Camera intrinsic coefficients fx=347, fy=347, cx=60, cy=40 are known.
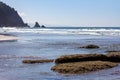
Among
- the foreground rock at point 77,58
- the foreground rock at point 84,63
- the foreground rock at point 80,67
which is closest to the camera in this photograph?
the foreground rock at point 80,67

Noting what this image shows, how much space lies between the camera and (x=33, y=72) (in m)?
22.5

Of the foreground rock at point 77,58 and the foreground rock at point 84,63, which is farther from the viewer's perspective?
the foreground rock at point 77,58

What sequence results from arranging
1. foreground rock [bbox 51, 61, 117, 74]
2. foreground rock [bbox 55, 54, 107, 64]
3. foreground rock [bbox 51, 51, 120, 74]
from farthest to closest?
foreground rock [bbox 55, 54, 107, 64], foreground rock [bbox 51, 51, 120, 74], foreground rock [bbox 51, 61, 117, 74]

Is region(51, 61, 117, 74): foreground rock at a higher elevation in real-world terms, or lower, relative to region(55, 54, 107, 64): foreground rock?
lower

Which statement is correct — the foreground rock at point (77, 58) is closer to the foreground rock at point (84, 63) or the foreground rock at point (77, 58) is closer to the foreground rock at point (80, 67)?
the foreground rock at point (84, 63)

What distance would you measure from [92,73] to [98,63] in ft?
8.61

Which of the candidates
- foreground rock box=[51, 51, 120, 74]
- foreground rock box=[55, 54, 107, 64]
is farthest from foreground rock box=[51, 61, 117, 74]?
foreground rock box=[55, 54, 107, 64]

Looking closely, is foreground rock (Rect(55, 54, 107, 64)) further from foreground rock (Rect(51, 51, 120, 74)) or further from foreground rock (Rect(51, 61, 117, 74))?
foreground rock (Rect(51, 61, 117, 74))

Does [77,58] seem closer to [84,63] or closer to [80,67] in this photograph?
[84,63]

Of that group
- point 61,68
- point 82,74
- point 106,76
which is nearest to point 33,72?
point 61,68

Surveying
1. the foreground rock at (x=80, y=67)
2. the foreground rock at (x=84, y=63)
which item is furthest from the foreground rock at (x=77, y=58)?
the foreground rock at (x=80, y=67)

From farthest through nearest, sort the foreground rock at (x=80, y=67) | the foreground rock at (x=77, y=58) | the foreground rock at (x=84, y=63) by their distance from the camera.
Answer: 1. the foreground rock at (x=77, y=58)
2. the foreground rock at (x=84, y=63)
3. the foreground rock at (x=80, y=67)

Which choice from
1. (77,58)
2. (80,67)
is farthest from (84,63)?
(77,58)

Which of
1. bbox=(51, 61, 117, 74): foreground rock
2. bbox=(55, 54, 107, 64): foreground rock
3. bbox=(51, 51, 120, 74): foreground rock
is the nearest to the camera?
bbox=(51, 61, 117, 74): foreground rock
